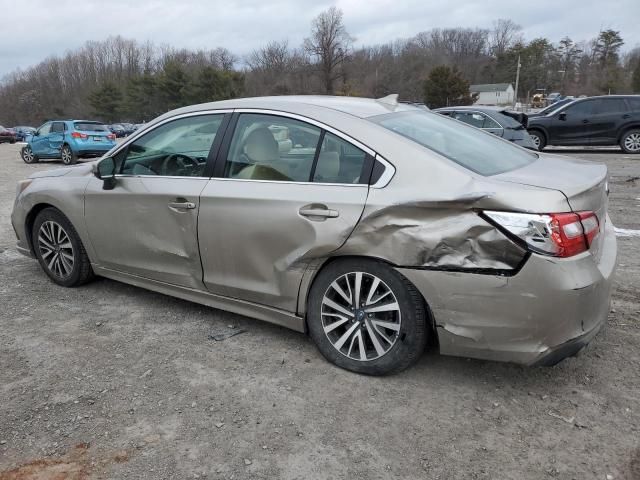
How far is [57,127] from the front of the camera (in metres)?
17.5

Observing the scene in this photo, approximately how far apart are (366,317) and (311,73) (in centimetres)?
7927

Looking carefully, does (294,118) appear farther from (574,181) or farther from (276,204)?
(574,181)

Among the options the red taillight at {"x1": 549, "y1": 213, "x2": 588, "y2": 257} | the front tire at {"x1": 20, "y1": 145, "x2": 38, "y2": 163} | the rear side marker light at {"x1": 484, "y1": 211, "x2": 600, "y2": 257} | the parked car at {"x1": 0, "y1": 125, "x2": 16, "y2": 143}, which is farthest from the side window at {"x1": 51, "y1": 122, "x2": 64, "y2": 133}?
the parked car at {"x1": 0, "y1": 125, "x2": 16, "y2": 143}

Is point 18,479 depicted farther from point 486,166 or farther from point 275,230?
point 486,166

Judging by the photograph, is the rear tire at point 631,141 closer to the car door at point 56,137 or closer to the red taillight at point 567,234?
the red taillight at point 567,234

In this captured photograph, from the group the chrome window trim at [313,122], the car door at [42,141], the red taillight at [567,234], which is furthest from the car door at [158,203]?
the car door at [42,141]

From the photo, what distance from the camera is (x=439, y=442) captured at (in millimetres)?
2457

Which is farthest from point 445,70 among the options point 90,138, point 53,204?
point 53,204

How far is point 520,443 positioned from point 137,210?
113 inches

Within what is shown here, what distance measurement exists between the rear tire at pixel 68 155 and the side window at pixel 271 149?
1583 centimetres

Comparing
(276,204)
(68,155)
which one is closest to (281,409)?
(276,204)

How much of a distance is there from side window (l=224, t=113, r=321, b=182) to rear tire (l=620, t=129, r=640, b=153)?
567 inches

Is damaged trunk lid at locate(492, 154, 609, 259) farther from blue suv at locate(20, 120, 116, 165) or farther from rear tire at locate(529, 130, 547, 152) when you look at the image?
blue suv at locate(20, 120, 116, 165)

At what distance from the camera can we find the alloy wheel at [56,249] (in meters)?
4.43
